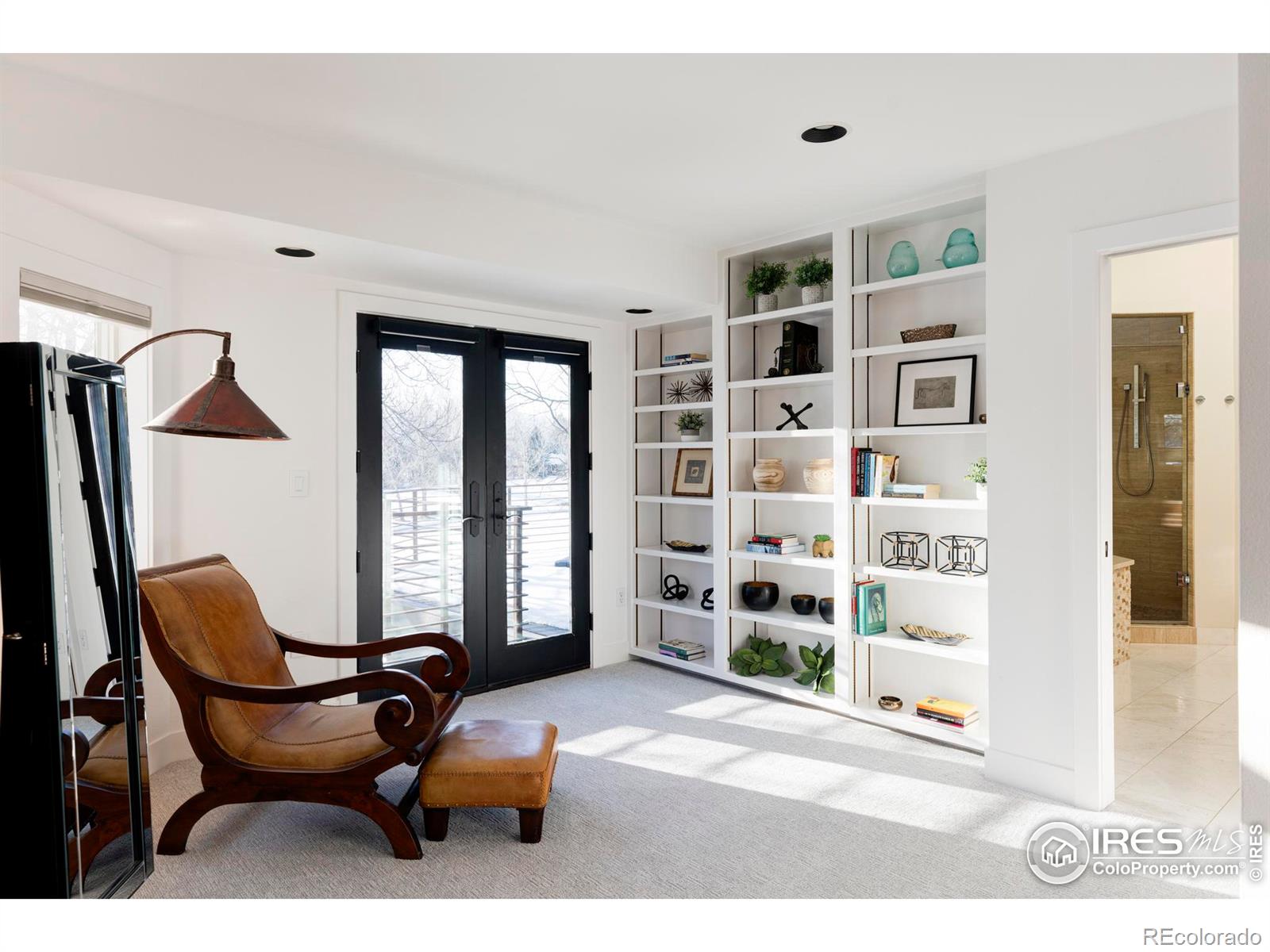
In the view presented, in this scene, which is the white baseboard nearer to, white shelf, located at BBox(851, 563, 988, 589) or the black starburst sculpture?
white shelf, located at BBox(851, 563, 988, 589)

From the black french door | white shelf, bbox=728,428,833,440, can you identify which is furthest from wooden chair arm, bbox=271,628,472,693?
white shelf, bbox=728,428,833,440

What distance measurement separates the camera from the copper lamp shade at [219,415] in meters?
2.29

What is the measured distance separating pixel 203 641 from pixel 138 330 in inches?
57.6

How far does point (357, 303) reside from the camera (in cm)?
390

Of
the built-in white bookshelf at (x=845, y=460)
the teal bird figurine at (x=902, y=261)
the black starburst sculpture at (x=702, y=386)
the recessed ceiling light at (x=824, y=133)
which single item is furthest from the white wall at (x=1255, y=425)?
the black starburst sculpture at (x=702, y=386)

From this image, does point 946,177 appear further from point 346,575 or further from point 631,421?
point 346,575

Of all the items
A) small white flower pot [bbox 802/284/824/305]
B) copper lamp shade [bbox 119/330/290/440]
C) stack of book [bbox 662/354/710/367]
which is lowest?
copper lamp shade [bbox 119/330/290/440]

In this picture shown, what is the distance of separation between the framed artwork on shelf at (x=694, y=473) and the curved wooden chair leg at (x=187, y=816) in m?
3.00

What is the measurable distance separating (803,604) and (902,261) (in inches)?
73.8

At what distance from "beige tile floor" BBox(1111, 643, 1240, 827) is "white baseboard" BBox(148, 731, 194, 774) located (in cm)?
385

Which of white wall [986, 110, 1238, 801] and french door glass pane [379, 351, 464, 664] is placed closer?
white wall [986, 110, 1238, 801]

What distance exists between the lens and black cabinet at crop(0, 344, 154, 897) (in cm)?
172
